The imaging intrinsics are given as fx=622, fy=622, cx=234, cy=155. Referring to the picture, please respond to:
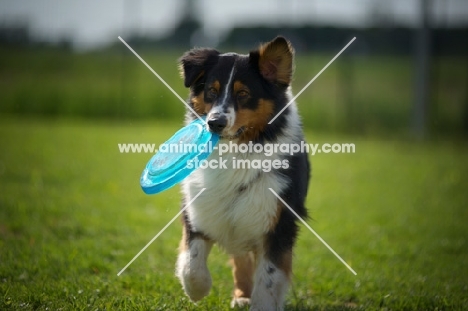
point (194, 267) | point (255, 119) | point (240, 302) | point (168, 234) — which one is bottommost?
point (168, 234)

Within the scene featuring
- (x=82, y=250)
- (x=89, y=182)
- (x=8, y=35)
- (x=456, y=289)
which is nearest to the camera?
(x=456, y=289)

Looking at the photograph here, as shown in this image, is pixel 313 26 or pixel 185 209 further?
pixel 313 26

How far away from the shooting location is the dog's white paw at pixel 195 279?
191 inches

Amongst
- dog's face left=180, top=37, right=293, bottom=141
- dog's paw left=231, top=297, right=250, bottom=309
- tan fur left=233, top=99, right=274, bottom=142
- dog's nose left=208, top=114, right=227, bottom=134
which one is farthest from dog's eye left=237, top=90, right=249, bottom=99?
dog's paw left=231, top=297, right=250, bottom=309

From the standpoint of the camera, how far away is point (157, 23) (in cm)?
2017

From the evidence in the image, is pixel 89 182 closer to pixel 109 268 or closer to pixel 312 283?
pixel 109 268

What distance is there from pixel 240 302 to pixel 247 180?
1.13 m

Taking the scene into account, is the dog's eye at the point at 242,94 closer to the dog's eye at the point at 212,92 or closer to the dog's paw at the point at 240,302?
the dog's eye at the point at 212,92

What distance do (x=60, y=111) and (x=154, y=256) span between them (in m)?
14.4

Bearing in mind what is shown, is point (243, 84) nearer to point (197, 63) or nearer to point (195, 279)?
point (197, 63)

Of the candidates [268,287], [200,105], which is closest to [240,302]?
[268,287]

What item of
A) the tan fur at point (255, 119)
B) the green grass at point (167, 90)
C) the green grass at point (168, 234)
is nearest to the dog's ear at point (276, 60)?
the tan fur at point (255, 119)

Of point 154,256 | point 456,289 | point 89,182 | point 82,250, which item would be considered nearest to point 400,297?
point 456,289

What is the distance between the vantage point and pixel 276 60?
5148 mm
